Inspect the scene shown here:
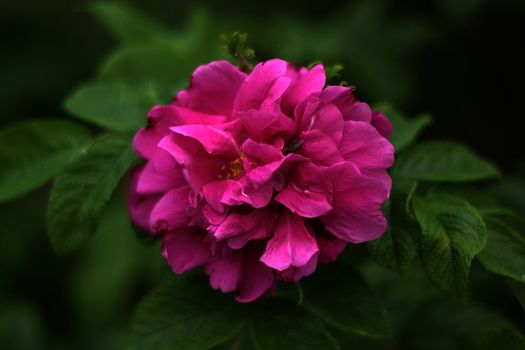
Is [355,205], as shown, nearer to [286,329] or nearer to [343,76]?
[286,329]

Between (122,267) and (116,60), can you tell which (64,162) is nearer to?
(116,60)

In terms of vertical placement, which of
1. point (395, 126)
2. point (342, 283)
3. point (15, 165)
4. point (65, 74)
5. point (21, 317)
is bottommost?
point (21, 317)

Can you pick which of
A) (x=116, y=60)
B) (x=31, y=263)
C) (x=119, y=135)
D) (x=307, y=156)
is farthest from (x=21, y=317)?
(x=307, y=156)

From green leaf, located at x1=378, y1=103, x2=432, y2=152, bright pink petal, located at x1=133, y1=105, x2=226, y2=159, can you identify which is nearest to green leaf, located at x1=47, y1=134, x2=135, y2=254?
bright pink petal, located at x1=133, y1=105, x2=226, y2=159

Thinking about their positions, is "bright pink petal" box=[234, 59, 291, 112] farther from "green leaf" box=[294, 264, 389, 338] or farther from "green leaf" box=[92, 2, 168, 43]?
"green leaf" box=[92, 2, 168, 43]

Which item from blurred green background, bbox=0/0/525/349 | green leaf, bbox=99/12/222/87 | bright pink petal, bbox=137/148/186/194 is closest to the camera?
bright pink petal, bbox=137/148/186/194

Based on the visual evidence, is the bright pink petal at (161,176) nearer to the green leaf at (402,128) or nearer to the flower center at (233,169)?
the flower center at (233,169)
